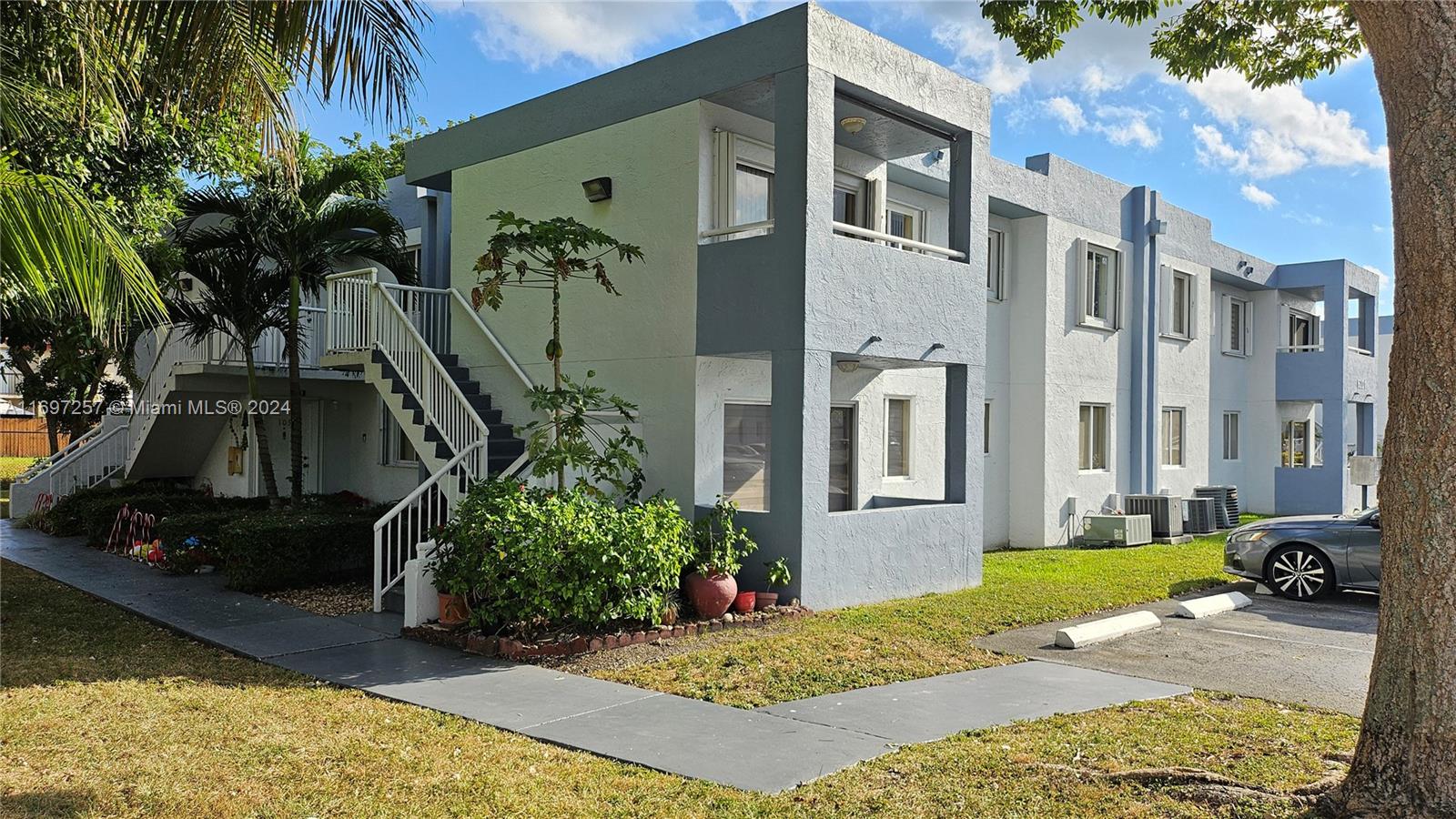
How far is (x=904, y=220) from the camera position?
50.9ft

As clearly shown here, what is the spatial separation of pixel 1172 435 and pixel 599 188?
14319mm

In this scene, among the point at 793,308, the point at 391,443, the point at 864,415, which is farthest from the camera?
the point at 391,443

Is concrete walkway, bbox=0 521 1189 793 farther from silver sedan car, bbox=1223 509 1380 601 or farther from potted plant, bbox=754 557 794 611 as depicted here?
silver sedan car, bbox=1223 509 1380 601

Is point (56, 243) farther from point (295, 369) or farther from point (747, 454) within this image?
point (295, 369)

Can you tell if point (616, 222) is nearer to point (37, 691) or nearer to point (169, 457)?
point (37, 691)

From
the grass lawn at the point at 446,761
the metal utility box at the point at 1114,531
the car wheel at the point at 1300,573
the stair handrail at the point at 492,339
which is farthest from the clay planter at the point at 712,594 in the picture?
the metal utility box at the point at 1114,531

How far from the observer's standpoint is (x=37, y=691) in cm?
752

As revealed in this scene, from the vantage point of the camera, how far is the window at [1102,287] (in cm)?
1883

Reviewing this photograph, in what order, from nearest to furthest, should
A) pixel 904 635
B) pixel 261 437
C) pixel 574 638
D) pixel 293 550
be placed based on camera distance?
pixel 574 638 → pixel 904 635 → pixel 293 550 → pixel 261 437

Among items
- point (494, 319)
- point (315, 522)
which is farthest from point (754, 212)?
point (315, 522)

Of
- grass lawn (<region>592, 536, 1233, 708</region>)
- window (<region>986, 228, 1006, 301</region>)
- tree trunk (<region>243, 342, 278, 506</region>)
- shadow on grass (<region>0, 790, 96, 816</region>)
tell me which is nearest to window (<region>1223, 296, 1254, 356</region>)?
window (<region>986, 228, 1006, 301</region>)

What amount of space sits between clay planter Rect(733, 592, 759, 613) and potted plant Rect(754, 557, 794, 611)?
0.13 metres

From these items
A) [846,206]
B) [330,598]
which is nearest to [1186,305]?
[846,206]

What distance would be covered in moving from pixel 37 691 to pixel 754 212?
857 cm
